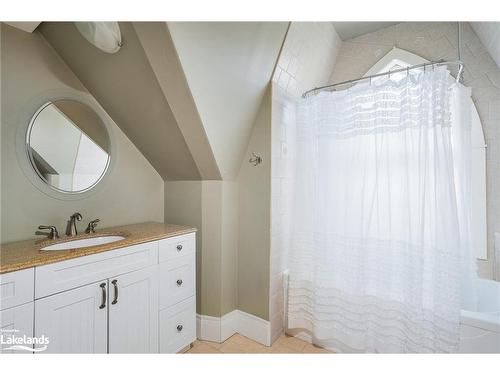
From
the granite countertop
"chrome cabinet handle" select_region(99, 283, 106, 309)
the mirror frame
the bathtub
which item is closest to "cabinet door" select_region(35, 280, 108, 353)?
"chrome cabinet handle" select_region(99, 283, 106, 309)

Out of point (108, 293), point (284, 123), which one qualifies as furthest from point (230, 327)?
point (284, 123)

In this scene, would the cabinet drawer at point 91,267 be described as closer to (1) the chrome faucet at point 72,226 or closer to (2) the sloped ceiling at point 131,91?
(1) the chrome faucet at point 72,226

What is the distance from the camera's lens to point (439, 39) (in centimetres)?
187

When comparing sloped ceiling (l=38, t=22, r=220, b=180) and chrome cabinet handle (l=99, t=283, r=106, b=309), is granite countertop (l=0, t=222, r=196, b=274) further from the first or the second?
sloped ceiling (l=38, t=22, r=220, b=180)

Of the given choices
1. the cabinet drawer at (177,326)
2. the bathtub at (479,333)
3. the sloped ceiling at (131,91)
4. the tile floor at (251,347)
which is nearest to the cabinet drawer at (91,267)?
the cabinet drawer at (177,326)

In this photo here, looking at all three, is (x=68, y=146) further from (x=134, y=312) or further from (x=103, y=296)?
(x=134, y=312)

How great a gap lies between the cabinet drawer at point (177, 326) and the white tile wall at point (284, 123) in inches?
23.4

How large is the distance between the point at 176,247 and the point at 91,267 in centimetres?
51

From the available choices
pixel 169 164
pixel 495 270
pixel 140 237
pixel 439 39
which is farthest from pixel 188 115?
pixel 495 270

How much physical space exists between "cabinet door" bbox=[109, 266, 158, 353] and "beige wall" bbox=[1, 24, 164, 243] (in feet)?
2.03

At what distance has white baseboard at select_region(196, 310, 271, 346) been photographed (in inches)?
70.2

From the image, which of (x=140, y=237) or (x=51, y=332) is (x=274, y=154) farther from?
(x=51, y=332)

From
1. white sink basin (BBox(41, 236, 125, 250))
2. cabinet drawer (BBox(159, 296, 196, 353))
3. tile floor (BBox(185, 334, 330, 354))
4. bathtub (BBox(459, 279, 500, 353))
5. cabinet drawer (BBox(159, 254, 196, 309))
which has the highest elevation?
white sink basin (BBox(41, 236, 125, 250))

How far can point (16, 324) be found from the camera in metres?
0.93
